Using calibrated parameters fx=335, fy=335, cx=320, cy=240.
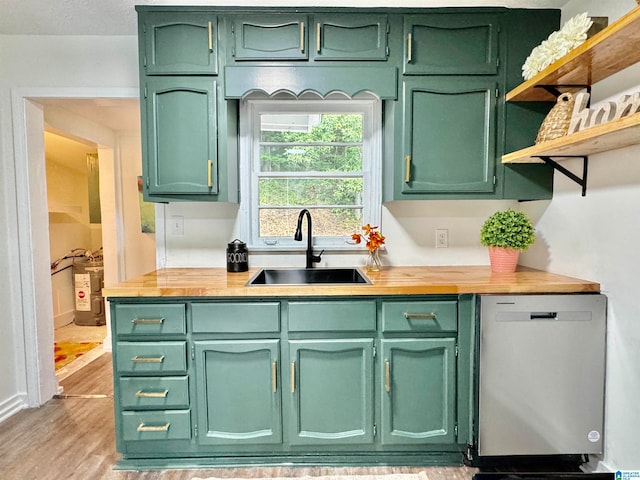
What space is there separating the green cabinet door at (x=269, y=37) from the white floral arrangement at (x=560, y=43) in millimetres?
1144

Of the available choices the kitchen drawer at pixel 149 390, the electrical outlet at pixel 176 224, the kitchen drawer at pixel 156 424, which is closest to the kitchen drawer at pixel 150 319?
the kitchen drawer at pixel 149 390

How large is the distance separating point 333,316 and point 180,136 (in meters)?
1.28

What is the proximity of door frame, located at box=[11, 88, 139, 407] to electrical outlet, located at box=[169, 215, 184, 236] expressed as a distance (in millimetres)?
827

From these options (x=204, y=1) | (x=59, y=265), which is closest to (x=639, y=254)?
(x=204, y=1)

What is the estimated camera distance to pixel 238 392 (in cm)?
165

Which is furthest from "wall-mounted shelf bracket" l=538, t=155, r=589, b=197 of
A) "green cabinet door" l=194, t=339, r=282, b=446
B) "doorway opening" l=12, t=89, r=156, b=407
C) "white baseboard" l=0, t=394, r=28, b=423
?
"white baseboard" l=0, t=394, r=28, b=423

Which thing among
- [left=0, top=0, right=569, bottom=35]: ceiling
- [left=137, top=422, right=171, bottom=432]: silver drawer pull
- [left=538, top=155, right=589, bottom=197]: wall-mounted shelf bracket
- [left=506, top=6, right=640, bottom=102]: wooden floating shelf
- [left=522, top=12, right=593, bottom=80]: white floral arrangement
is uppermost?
[left=0, top=0, right=569, bottom=35]: ceiling

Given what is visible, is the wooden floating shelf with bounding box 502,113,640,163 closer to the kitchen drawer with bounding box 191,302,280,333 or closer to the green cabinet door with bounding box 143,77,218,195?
the kitchen drawer with bounding box 191,302,280,333

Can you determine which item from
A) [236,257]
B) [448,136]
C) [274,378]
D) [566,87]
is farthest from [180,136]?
[566,87]

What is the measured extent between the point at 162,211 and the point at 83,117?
1504mm

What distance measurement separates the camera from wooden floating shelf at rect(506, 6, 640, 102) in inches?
46.6

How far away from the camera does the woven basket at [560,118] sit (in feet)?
5.16

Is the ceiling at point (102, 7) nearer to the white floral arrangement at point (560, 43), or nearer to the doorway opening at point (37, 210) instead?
the doorway opening at point (37, 210)

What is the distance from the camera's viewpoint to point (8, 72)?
2.16 metres
